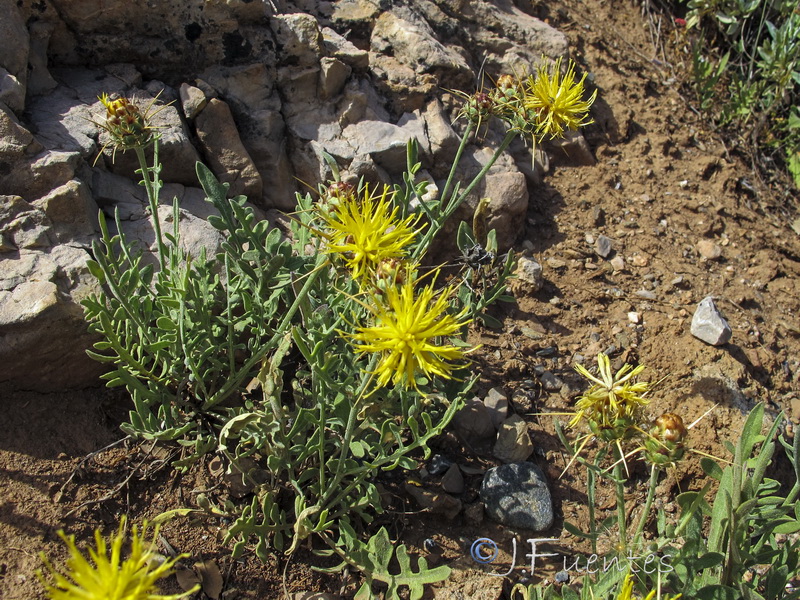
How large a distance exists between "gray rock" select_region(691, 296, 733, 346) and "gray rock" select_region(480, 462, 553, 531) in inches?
59.5

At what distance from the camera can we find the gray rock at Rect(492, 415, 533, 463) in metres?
3.53

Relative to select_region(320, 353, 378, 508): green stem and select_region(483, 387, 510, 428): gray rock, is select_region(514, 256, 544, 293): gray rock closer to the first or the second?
select_region(483, 387, 510, 428): gray rock

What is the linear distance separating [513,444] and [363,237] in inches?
65.8

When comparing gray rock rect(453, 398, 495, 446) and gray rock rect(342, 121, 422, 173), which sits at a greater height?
gray rock rect(342, 121, 422, 173)

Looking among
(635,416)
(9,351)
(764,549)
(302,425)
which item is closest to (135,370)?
(9,351)

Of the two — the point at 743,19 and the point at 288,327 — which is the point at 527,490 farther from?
the point at 743,19

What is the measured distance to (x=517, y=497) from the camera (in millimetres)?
3301

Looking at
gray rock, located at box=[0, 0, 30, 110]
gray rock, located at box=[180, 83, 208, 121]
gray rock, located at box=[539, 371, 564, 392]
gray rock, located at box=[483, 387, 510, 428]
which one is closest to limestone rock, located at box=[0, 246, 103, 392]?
gray rock, located at box=[0, 0, 30, 110]

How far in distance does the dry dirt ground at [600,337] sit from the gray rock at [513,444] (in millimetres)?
95

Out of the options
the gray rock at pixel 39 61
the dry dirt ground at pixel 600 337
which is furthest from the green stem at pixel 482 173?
the gray rock at pixel 39 61

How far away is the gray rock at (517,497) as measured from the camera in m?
3.25

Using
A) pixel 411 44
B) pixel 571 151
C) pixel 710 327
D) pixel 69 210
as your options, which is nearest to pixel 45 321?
pixel 69 210

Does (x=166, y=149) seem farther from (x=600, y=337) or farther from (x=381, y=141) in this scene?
(x=600, y=337)

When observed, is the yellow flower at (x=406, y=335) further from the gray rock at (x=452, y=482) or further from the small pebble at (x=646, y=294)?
the small pebble at (x=646, y=294)
